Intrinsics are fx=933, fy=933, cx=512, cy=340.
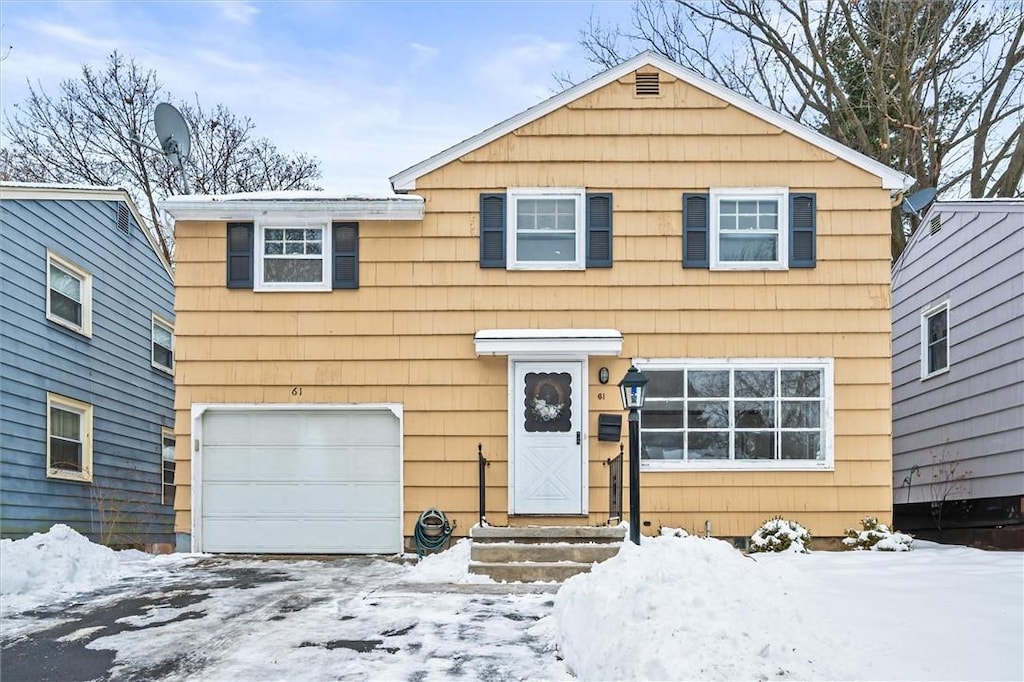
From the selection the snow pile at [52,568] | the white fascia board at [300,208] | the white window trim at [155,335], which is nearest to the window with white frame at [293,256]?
the white fascia board at [300,208]

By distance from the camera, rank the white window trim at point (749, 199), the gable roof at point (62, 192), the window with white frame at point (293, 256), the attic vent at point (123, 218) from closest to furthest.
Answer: the white window trim at point (749, 199) → the window with white frame at point (293, 256) → the gable roof at point (62, 192) → the attic vent at point (123, 218)

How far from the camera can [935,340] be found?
535 inches

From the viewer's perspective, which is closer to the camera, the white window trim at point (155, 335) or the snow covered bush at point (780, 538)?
the snow covered bush at point (780, 538)

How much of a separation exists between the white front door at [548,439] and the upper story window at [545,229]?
50.6 inches

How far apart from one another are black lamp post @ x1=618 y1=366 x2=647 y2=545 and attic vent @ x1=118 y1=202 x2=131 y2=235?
401 inches

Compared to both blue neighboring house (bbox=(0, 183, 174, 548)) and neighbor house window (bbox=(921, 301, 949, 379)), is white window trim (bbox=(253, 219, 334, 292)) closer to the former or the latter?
blue neighboring house (bbox=(0, 183, 174, 548))

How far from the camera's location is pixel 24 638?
708 cm

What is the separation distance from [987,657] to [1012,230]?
24.7ft

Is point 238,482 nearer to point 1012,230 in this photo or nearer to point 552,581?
point 552,581

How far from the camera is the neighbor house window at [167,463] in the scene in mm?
17514

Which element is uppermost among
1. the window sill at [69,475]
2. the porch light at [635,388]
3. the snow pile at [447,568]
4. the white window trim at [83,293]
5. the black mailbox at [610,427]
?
the white window trim at [83,293]

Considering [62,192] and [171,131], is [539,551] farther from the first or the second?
[62,192]

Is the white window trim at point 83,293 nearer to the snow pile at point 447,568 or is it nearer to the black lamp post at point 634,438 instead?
the snow pile at point 447,568

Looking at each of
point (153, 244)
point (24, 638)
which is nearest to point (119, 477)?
point (153, 244)
